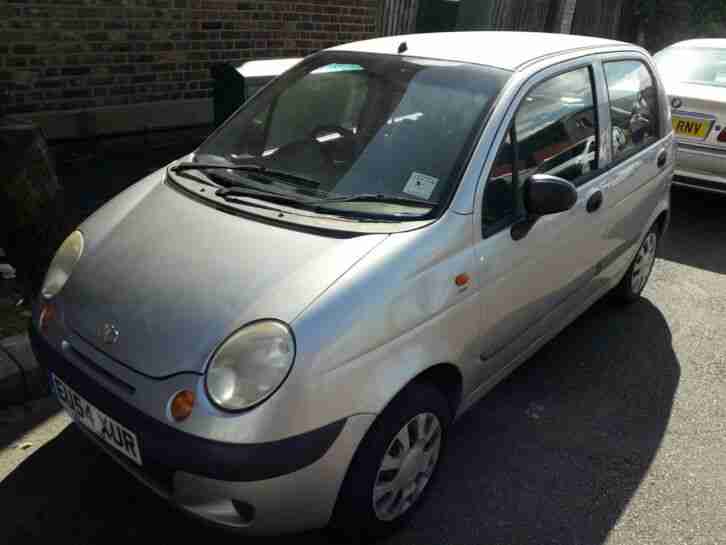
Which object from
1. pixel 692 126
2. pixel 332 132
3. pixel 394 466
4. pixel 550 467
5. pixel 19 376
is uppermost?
pixel 332 132

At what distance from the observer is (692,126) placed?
20.6ft

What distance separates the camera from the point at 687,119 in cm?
630

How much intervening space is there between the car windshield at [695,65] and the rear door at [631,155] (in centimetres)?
279

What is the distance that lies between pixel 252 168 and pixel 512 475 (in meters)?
1.75

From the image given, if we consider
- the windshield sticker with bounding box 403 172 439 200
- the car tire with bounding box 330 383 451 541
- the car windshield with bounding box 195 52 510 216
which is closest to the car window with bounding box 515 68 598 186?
the car windshield with bounding box 195 52 510 216

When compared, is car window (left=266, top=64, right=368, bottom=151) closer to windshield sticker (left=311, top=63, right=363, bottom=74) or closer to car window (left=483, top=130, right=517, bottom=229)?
windshield sticker (left=311, top=63, right=363, bottom=74)

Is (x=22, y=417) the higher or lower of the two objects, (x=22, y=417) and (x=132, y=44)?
the lower

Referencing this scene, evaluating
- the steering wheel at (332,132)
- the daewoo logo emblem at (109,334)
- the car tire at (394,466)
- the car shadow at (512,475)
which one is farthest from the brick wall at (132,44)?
the car tire at (394,466)

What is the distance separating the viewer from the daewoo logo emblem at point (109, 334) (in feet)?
7.53

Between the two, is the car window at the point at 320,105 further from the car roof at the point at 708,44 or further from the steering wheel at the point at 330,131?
the car roof at the point at 708,44

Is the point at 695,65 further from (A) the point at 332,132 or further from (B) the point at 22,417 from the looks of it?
(B) the point at 22,417

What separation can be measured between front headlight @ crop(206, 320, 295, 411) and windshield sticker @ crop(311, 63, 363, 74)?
5.34 feet

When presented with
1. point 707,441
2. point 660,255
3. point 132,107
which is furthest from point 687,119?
point 132,107

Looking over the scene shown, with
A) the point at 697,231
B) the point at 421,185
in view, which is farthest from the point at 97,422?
the point at 697,231
